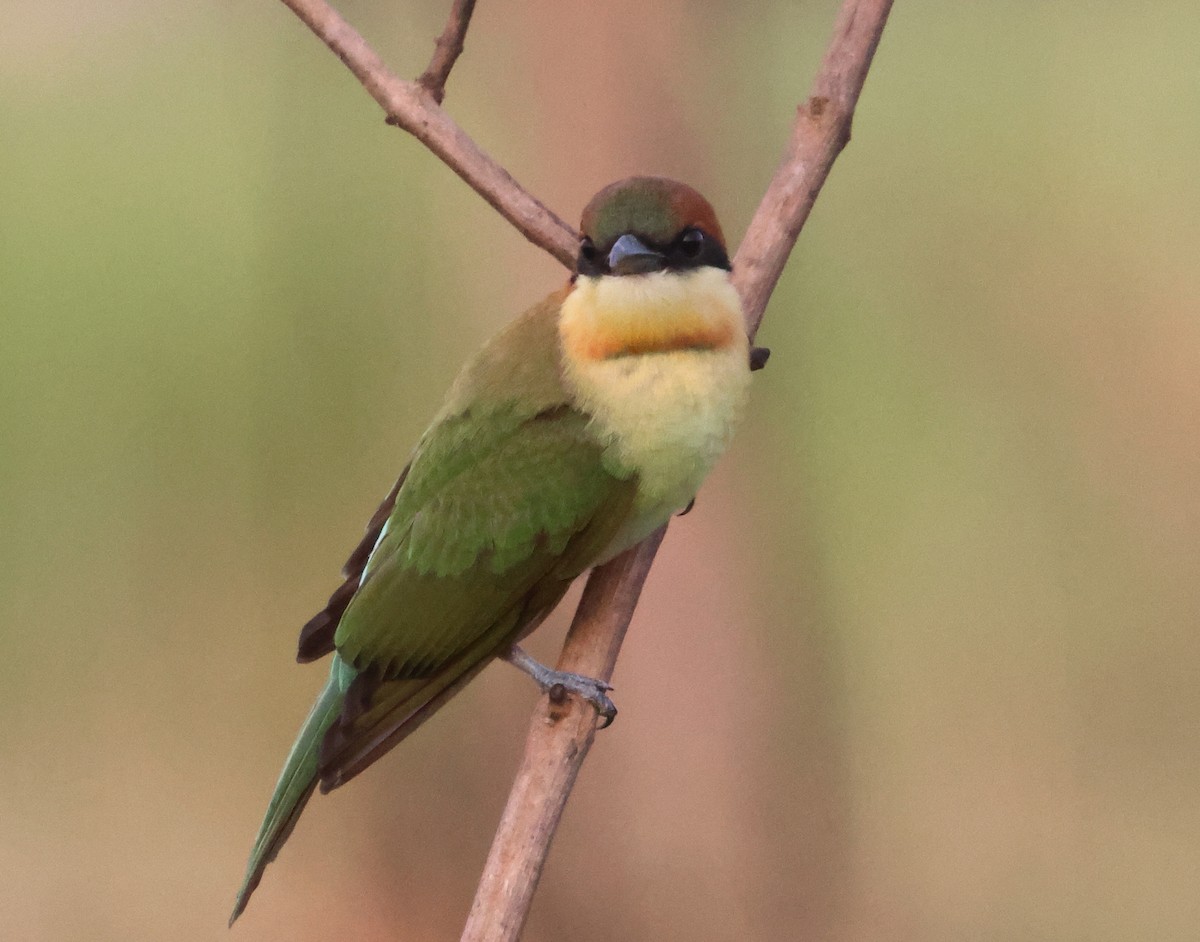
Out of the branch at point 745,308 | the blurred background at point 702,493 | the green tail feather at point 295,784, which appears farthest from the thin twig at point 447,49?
the green tail feather at point 295,784

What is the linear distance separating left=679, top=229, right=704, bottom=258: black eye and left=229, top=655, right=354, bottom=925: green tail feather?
0.62 metres

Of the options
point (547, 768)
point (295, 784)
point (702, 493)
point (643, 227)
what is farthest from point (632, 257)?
point (702, 493)

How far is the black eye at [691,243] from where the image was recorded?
50.6 inches

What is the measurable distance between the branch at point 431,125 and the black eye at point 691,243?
0.23 m

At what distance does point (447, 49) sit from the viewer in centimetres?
147

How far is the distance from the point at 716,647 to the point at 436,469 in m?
0.89

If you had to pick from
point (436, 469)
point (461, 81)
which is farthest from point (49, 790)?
point (461, 81)

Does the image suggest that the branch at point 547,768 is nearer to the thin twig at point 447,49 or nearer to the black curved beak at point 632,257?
the black curved beak at point 632,257

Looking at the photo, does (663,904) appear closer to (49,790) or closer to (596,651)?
(596,651)

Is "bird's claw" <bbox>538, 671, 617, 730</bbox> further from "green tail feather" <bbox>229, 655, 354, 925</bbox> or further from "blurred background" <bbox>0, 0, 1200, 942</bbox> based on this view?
"blurred background" <bbox>0, 0, 1200, 942</bbox>

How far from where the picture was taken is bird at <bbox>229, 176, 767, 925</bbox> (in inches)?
52.7

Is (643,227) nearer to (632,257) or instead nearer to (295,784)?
(632,257)

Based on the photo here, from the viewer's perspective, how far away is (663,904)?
6.98 ft

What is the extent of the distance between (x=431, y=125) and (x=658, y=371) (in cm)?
44
